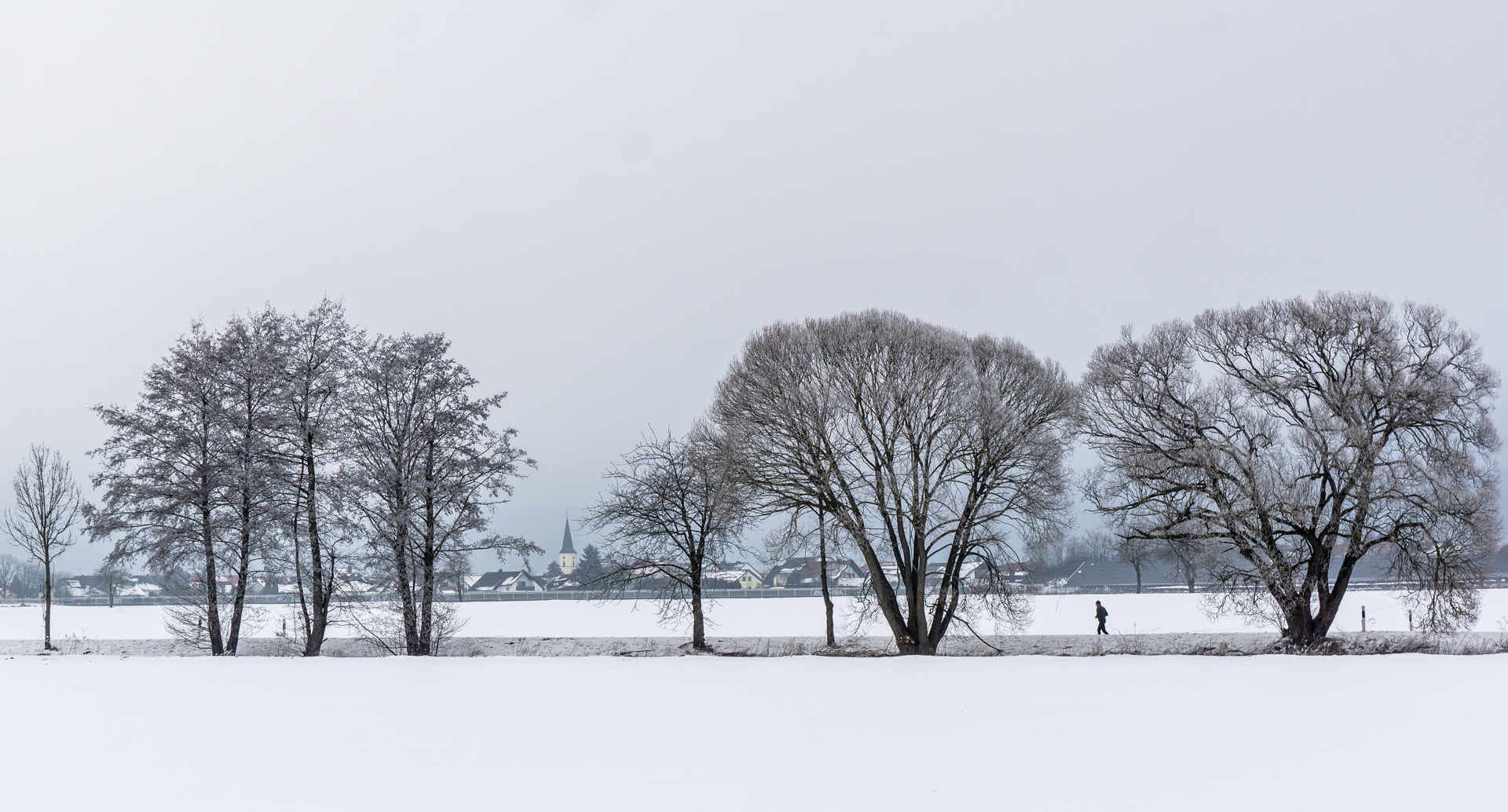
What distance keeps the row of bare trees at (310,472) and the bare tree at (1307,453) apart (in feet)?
62.5

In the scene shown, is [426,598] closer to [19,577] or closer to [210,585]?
[210,585]

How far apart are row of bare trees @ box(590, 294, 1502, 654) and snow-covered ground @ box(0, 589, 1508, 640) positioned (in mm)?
7655

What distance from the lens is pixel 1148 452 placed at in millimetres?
25609

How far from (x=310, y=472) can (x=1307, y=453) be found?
1148 inches

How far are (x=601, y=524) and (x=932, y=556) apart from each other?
12071 millimetres

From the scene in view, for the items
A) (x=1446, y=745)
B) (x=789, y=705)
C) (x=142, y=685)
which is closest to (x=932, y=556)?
(x=789, y=705)

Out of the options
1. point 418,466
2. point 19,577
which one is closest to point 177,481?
point 418,466

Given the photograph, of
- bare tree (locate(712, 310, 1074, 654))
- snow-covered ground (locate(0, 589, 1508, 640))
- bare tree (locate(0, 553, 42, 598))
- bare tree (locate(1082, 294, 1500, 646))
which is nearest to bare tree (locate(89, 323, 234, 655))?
snow-covered ground (locate(0, 589, 1508, 640))

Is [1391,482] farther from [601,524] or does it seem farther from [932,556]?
[601,524]

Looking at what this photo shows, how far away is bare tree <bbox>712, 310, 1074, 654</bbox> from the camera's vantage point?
2375cm

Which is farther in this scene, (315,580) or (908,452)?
(315,580)

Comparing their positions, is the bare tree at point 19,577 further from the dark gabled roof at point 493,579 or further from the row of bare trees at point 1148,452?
the row of bare trees at point 1148,452

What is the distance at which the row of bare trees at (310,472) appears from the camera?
24750 millimetres

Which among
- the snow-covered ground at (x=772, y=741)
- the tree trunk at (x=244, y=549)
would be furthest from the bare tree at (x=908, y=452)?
the tree trunk at (x=244, y=549)
